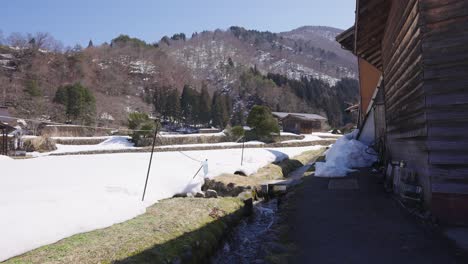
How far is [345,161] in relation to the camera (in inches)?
456

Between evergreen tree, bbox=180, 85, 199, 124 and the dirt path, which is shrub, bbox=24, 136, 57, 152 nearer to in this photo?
the dirt path

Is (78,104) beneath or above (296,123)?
above

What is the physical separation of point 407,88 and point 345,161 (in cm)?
595

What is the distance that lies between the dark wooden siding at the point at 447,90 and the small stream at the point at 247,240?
3066mm

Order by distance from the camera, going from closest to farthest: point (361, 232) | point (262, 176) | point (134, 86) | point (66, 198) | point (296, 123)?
1. point (361, 232)
2. point (66, 198)
3. point (262, 176)
4. point (296, 123)
5. point (134, 86)

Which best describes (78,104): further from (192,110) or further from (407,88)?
(407,88)

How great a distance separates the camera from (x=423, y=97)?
487 cm

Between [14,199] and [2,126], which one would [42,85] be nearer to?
[2,126]

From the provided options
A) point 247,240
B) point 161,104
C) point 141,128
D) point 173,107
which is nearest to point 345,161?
point 247,240

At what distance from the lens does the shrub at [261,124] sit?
106 ft

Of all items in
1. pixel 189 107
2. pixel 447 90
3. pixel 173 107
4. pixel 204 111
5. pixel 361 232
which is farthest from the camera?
pixel 189 107

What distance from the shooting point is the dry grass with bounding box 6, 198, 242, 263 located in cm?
421

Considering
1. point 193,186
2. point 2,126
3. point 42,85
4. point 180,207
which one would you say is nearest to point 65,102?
point 42,85

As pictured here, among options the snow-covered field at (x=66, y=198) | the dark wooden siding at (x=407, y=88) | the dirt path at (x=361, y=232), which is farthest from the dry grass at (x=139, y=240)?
the dark wooden siding at (x=407, y=88)
